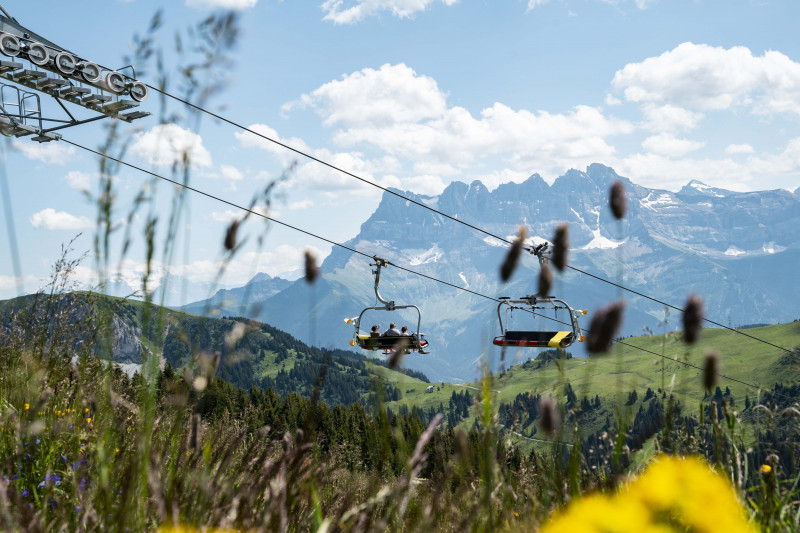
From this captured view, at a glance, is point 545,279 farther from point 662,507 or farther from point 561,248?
point 662,507

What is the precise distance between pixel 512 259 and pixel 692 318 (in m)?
0.46

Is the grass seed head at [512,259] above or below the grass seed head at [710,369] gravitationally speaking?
above

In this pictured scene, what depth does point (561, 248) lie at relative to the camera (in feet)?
5.67

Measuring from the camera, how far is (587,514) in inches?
26.6

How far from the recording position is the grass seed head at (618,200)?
1.97 m

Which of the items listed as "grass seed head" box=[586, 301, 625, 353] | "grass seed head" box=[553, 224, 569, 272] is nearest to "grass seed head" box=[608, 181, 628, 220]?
"grass seed head" box=[553, 224, 569, 272]

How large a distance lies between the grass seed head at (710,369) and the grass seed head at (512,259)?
20.5 inches

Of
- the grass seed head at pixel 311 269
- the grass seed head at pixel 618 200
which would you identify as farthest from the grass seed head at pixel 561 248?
the grass seed head at pixel 311 269

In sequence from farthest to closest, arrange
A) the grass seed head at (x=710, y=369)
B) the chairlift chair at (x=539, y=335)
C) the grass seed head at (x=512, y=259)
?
the chairlift chair at (x=539, y=335), the grass seed head at (x=512, y=259), the grass seed head at (x=710, y=369)

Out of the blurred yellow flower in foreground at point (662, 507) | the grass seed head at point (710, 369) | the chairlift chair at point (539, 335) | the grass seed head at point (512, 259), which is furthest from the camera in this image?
the chairlift chair at point (539, 335)

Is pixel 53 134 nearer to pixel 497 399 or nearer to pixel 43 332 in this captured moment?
pixel 43 332

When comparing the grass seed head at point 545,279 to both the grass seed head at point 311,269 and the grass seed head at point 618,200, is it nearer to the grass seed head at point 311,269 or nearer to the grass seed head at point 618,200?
the grass seed head at point 618,200

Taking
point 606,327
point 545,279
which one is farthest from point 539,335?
point 606,327

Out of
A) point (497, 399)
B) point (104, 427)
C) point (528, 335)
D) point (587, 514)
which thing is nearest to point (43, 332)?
point (104, 427)
